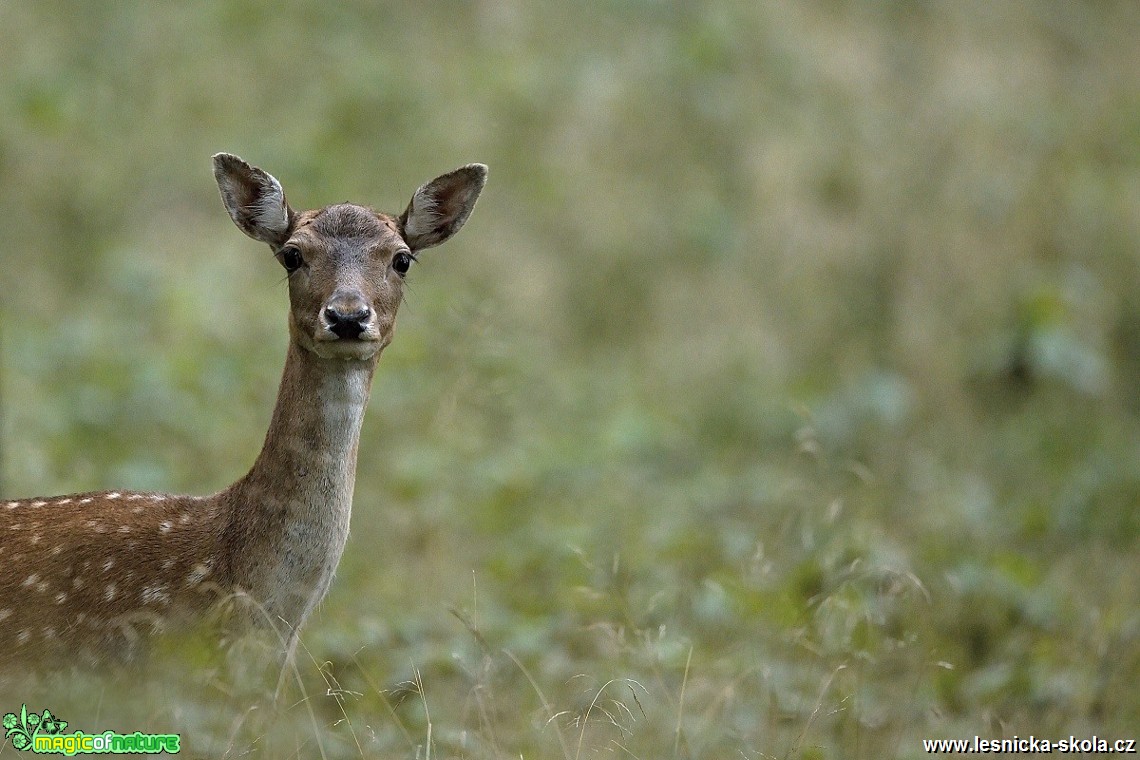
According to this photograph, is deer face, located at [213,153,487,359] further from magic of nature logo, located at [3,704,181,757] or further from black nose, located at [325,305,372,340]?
magic of nature logo, located at [3,704,181,757]

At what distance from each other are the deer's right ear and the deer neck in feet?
1.70

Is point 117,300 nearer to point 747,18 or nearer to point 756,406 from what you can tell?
point 756,406

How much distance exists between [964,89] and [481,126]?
171 inches

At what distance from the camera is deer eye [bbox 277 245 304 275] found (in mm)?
5281

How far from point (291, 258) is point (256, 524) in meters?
0.92

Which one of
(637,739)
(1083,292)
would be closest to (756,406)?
(1083,292)

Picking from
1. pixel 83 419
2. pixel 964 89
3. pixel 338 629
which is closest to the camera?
pixel 338 629

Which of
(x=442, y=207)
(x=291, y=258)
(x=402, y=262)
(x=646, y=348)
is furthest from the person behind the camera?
(x=646, y=348)

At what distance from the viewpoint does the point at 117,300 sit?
428 inches

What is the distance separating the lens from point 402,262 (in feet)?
18.1

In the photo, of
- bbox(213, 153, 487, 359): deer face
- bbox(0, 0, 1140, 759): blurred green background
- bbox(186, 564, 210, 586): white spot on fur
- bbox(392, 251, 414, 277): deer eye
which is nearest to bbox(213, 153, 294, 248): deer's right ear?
bbox(213, 153, 487, 359): deer face

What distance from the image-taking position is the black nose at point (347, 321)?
16.3 feet

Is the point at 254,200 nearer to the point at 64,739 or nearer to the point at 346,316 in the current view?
the point at 346,316

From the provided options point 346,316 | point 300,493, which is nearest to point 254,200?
point 346,316
